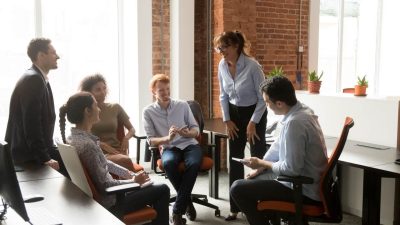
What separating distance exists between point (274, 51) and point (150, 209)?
160 inches

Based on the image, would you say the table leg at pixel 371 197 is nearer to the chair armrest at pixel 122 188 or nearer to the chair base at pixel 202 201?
the chair base at pixel 202 201

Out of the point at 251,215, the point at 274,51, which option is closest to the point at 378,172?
the point at 251,215

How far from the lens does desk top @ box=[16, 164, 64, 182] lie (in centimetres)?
263

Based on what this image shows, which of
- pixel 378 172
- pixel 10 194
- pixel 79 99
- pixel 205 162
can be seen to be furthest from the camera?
pixel 205 162

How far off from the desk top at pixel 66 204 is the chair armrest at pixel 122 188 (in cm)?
18

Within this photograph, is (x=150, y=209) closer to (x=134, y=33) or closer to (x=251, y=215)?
(x=251, y=215)

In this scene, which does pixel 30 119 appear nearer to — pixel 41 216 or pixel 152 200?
pixel 152 200

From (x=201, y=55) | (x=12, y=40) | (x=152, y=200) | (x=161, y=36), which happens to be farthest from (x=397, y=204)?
(x=12, y=40)

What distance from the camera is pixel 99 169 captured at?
8.44 ft

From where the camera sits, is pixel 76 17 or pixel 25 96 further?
pixel 76 17

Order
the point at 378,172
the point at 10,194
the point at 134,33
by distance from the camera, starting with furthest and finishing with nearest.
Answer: the point at 134,33, the point at 378,172, the point at 10,194

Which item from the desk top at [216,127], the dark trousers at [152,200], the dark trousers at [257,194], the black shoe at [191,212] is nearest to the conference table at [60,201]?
the dark trousers at [152,200]

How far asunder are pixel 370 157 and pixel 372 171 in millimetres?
341

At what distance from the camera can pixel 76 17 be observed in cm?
551
